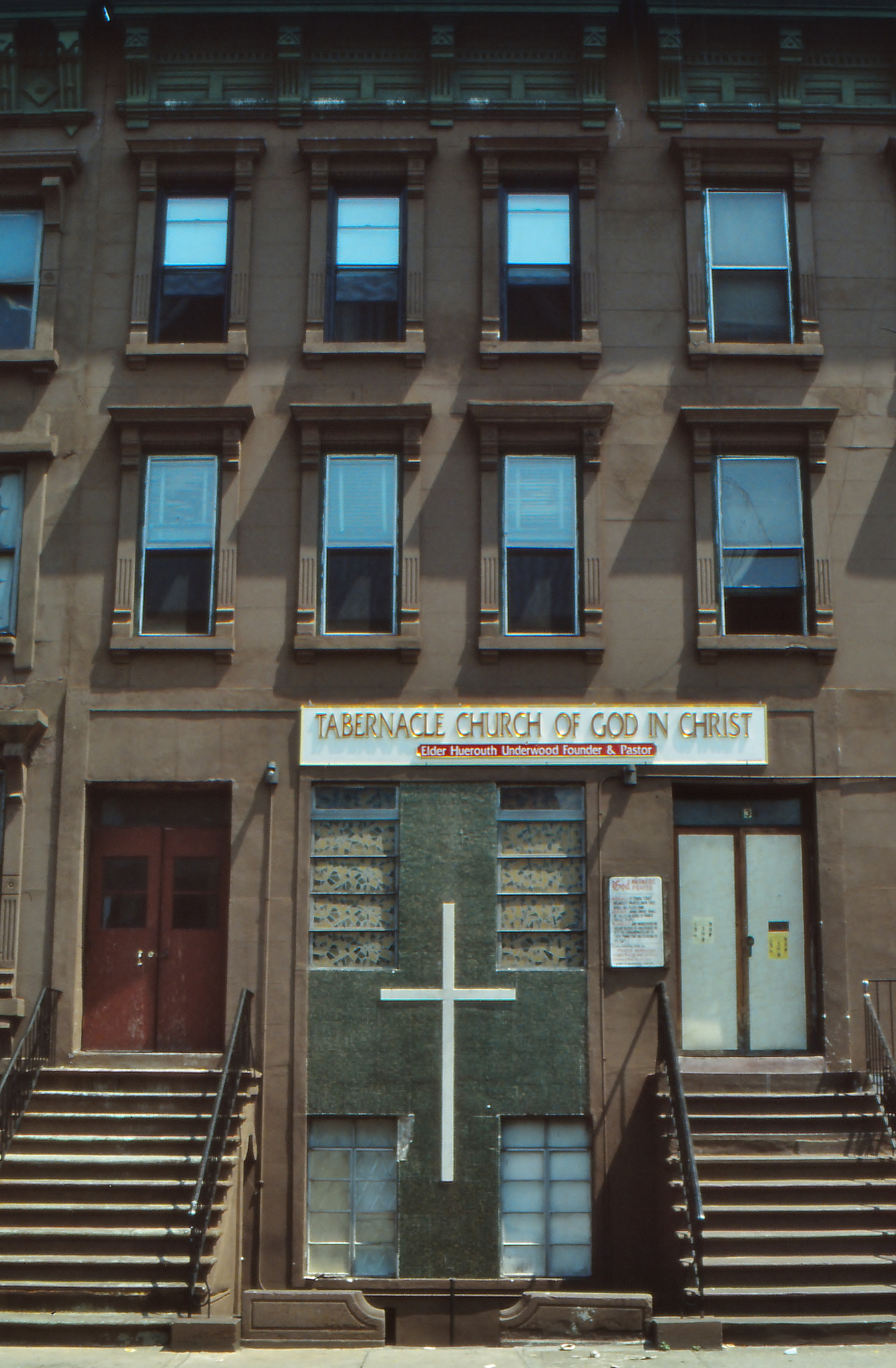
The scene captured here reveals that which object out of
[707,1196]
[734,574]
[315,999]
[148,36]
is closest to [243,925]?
[315,999]

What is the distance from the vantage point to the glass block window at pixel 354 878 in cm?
1347

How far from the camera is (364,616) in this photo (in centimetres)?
1416

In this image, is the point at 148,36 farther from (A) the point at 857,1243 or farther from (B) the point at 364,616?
(A) the point at 857,1243

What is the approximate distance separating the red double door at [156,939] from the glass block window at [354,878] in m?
0.95

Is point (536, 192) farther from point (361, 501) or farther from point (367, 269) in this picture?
point (361, 501)

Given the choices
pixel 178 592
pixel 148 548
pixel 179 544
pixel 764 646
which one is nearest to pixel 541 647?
pixel 764 646

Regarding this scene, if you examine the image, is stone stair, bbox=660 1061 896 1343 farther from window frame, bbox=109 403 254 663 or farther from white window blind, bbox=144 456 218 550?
white window blind, bbox=144 456 218 550

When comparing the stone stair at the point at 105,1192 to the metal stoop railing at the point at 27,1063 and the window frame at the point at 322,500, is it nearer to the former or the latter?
the metal stoop railing at the point at 27,1063

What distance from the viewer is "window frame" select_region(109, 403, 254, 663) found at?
13.9 meters

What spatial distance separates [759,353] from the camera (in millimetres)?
14430

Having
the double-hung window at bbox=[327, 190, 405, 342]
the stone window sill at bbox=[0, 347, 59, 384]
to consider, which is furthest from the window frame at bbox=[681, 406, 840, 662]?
the stone window sill at bbox=[0, 347, 59, 384]

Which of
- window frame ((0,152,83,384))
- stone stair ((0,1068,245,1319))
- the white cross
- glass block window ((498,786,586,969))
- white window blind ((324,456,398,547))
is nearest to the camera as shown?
stone stair ((0,1068,245,1319))

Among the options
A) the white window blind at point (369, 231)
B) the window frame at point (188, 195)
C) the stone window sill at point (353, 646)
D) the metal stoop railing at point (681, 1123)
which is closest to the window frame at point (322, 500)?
the stone window sill at point (353, 646)

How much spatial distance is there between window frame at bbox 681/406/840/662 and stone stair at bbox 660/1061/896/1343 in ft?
13.4
